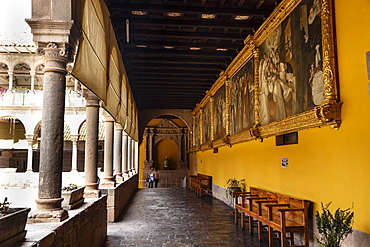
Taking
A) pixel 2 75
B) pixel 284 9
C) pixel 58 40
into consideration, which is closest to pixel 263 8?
pixel 284 9

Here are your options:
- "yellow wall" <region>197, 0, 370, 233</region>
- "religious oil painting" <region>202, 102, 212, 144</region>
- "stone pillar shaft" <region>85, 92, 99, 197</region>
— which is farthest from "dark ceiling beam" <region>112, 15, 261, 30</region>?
"religious oil painting" <region>202, 102, 212, 144</region>

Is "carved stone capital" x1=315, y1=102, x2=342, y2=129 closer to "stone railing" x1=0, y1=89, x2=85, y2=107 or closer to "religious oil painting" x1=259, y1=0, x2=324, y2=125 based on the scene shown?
"religious oil painting" x1=259, y1=0, x2=324, y2=125

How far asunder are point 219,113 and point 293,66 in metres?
6.47

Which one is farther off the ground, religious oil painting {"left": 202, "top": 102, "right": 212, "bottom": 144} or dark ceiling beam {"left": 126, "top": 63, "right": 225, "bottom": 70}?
dark ceiling beam {"left": 126, "top": 63, "right": 225, "bottom": 70}

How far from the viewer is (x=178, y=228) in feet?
22.1

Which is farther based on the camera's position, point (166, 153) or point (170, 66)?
point (166, 153)

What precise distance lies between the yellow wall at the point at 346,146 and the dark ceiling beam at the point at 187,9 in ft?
8.27

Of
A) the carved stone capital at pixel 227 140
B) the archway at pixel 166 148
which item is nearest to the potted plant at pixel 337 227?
the carved stone capital at pixel 227 140

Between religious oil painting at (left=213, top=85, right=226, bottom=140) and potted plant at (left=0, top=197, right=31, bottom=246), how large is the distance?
28.6 ft

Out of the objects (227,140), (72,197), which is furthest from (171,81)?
(72,197)

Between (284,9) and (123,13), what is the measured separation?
3347 millimetres

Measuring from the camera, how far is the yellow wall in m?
3.60

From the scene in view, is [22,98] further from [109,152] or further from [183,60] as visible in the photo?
[183,60]

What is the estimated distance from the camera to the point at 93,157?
5.80 m
